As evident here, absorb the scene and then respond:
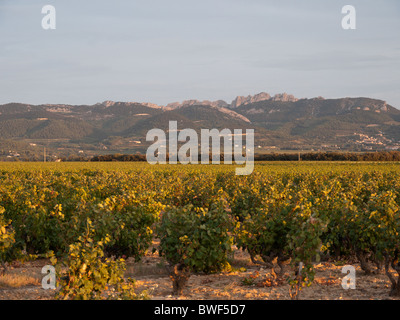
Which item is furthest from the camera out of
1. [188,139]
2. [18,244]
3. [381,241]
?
[188,139]

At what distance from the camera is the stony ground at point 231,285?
27.9 ft

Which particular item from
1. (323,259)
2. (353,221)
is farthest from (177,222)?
(323,259)

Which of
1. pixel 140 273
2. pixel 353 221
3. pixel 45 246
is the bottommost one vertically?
pixel 140 273

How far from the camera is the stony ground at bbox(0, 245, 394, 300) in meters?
8.52

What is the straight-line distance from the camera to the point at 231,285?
930 centimetres

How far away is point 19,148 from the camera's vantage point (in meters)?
155

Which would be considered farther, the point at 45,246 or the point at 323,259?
the point at 323,259

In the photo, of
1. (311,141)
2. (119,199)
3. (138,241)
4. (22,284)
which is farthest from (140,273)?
(311,141)
